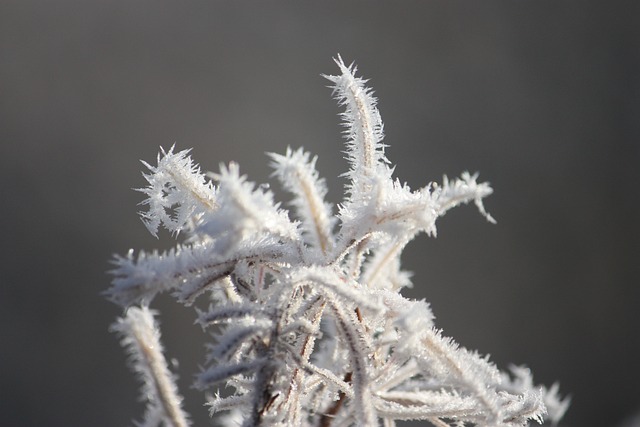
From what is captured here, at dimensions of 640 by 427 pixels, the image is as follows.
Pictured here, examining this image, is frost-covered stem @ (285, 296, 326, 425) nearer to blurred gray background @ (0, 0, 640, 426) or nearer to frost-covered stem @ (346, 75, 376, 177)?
frost-covered stem @ (346, 75, 376, 177)

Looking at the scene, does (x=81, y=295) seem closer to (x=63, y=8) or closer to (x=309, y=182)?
(x=63, y=8)


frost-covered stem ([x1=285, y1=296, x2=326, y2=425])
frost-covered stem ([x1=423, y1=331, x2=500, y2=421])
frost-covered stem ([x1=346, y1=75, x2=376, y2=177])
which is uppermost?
frost-covered stem ([x1=346, y1=75, x2=376, y2=177])

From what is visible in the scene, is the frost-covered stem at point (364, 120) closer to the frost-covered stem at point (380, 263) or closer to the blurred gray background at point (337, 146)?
the frost-covered stem at point (380, 263)

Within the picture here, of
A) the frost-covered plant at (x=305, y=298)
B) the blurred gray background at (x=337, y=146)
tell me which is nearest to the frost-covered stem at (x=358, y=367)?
the frost-covered plant at (x=305, y=298)

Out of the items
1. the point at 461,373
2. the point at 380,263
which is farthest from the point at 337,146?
the point at 461,373

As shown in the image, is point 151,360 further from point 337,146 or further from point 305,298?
point 337,146

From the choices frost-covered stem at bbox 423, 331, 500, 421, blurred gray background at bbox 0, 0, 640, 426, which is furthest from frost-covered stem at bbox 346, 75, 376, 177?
blurred gray background at bbox 0, 0, 640, 426

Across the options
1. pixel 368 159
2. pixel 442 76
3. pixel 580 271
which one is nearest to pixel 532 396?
pixel 368 159

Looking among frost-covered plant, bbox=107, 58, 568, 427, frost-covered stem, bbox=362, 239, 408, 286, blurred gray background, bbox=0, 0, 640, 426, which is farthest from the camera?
blurred gray background, bbox=0, 0, 640, 426
